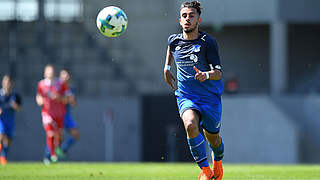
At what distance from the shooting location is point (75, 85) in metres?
27.4

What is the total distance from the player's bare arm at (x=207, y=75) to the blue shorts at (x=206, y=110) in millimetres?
361

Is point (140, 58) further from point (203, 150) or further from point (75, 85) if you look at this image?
point (203, 150)

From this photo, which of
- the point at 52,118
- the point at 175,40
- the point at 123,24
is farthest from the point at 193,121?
the point at 52,118

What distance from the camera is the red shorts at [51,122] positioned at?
58.5 feet

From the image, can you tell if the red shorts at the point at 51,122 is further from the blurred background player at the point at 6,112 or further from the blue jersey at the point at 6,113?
the blue jersey at the point at 6,113

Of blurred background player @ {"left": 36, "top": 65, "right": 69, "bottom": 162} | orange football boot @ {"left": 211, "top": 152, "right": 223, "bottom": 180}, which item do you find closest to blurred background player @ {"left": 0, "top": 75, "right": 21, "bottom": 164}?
blurred background player @ {"left": 36, "top": 65, "right": 69, "bottom": 162}

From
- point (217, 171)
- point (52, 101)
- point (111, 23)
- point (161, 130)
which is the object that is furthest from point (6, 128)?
point (217, 171)

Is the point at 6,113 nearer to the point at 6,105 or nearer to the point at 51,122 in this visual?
the point at 6,105

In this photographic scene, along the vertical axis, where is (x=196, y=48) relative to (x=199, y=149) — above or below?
above

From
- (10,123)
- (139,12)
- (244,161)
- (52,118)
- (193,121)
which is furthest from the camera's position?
(139,12)

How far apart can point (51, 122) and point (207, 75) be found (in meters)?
9.79

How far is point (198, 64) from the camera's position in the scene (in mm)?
8953

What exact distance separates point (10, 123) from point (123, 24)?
377 inches

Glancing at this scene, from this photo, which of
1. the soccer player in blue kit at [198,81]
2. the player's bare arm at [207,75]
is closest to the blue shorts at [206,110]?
the soccer player in blue kit at [198,81]
